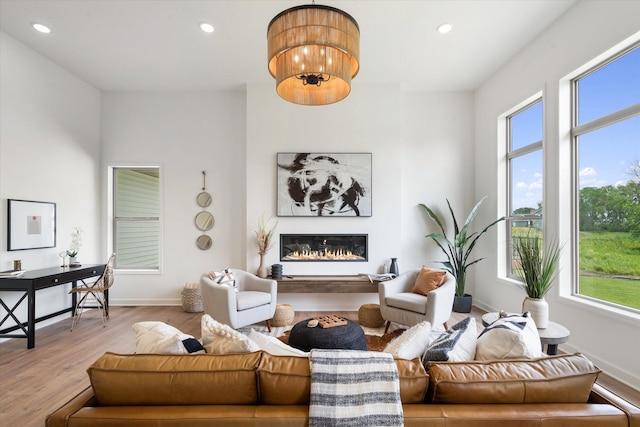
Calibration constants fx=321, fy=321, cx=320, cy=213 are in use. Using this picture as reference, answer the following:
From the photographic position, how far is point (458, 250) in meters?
5.07

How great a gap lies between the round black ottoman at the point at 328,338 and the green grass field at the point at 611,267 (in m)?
2.38

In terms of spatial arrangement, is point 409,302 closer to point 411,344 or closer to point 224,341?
point 411,344

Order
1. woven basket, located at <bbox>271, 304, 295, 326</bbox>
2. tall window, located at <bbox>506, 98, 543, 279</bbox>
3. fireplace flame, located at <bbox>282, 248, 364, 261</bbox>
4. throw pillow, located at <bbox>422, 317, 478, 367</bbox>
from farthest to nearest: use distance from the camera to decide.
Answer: fireplace flame, located at <bbox>282, 248, 364, 261</bbox> → woven basket, located at <bbox>271, 304, 295, 326</bbox> → tall window, located at <bbox>506, 98, 543, 279</bbox> → throw pillow, located at <bbox>422, 317, 478, 367</bbox>

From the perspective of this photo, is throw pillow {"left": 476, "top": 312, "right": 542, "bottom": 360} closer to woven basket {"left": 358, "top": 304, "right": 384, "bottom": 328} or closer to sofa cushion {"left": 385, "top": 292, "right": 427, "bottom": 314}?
sofa cushion {"left": 385, "top": 292, "right": 427, "bottom": 314}

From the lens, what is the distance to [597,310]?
2.93 metres

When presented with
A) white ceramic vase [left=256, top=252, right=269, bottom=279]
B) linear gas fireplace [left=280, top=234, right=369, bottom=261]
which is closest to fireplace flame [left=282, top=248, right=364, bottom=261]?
linear gas fireplace [left=280, top=234, right=369, bottom=261]

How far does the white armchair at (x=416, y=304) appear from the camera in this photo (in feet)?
11.3

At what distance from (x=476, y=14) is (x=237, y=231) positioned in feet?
14.0

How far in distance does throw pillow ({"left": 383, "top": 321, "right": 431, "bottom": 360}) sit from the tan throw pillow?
230 cm

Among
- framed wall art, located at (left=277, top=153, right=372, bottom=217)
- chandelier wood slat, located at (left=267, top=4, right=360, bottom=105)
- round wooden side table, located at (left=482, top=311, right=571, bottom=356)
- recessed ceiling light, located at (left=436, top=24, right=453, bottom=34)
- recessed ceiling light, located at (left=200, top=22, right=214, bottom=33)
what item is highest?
recessed ceiling light, located at (left=436, top=24, right=453, bottom=34)

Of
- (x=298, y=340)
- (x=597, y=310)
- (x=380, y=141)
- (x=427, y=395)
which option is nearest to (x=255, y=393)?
(x=427, y=395)


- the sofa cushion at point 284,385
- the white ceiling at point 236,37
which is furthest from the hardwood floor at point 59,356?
the white ceiling at point 236,37

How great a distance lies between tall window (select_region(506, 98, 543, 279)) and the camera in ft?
13.1

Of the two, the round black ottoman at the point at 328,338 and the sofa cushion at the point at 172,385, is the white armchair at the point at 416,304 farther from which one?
the sofa cushion at the point at 172,385
